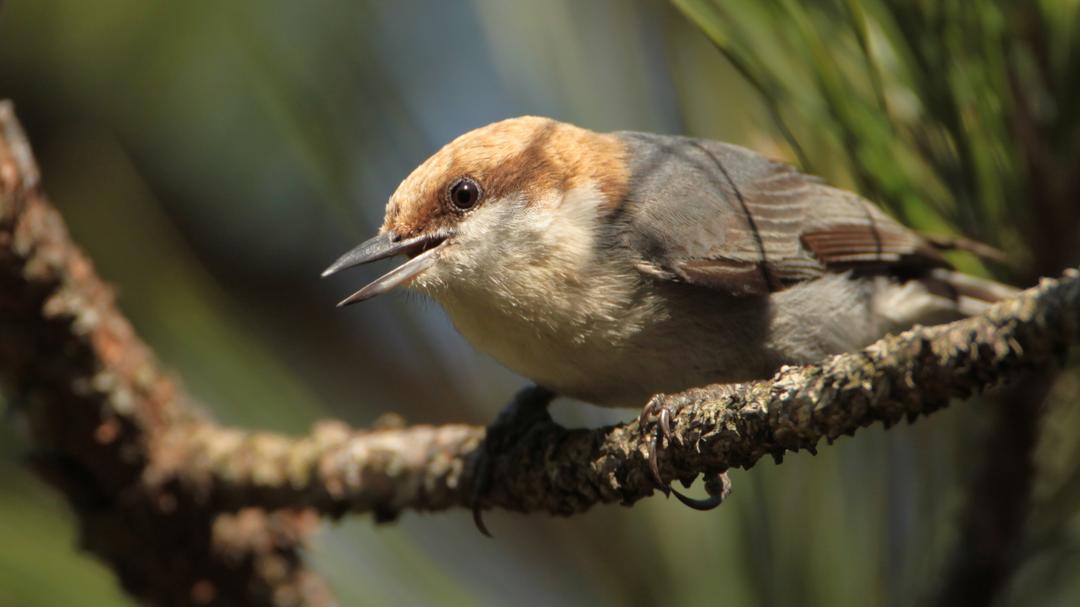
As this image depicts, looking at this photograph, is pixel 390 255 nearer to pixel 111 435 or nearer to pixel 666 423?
pixel 111 435

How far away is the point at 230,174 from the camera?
2.81m

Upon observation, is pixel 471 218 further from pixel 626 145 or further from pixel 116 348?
pixel 116 348

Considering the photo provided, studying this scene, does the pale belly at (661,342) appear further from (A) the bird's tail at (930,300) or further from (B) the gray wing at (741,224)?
(A) the bird's tail at (930,300)

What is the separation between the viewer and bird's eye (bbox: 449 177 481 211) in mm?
2525

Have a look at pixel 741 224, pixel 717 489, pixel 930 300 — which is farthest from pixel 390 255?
pixel 930 300

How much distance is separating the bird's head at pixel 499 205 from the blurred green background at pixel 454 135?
3.0 inches

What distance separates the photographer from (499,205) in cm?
254

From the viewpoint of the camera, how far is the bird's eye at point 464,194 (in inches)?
99.4

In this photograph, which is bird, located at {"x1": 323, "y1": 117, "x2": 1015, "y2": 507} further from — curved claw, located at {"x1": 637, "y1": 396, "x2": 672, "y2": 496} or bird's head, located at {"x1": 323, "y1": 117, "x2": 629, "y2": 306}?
curved claw, located at {"x1": 637, "y1": 396, "x2": 672, "y2": 496}

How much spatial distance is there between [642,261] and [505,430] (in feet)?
1.56

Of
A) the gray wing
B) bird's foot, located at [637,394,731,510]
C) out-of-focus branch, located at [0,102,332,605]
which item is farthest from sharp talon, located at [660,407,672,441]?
out-of-focus branch, located at [0,102,332,605]

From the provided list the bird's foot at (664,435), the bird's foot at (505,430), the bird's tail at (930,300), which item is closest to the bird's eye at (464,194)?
the bird's foot at (505,430)

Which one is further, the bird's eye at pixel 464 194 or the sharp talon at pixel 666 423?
the bird's eye at pixel 464 194

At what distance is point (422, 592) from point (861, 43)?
1.40m
